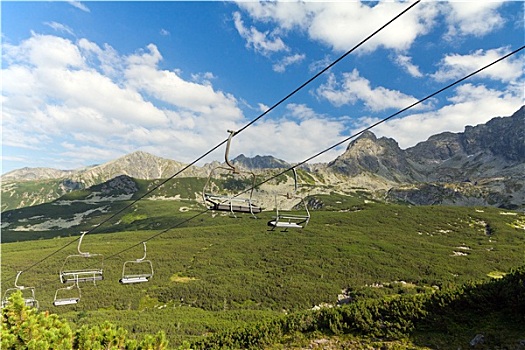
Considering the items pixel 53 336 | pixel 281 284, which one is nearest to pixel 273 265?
pixel 281 284

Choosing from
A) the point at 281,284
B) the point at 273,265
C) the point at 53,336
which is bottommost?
the point at 281,284

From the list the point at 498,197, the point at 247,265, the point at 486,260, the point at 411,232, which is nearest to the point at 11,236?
the point at 247,265

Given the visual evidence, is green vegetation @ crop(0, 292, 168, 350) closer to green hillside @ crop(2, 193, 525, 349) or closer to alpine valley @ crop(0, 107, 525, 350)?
alpine valley @ crop(0, 107, 525, 350)

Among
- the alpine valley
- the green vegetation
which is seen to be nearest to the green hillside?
the alpine valley

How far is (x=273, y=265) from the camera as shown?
8375 cm

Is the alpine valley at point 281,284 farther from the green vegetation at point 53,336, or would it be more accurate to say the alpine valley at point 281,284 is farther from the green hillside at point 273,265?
the green hillside at point 273,265

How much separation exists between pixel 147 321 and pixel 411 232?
9394 centimetres

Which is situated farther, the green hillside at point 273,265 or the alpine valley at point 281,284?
the green hillside at point 273,265

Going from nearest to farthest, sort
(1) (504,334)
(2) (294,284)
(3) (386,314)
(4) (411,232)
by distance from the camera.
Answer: (1) (504,334) → (3) (386,314) → (2) (294,284) → (4) (411,232)

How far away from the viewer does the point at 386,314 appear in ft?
70.5

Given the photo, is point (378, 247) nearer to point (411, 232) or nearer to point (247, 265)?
Result: point (411, 232)

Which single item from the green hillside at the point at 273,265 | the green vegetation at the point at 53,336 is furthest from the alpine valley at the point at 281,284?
the green hillside at the point at 273,265

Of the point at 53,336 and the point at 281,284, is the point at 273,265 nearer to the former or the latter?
the point at 281,284

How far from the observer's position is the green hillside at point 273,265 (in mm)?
57656
